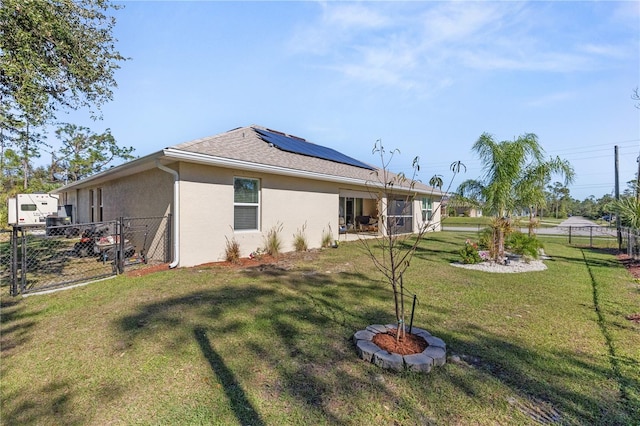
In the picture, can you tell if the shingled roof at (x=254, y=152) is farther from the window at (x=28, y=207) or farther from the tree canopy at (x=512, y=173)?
the window at (x=28, y=207)

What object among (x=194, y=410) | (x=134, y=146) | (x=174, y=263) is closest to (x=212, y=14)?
(x=174, y=263)

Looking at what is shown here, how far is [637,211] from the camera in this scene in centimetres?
855

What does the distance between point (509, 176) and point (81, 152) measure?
39.9 meters

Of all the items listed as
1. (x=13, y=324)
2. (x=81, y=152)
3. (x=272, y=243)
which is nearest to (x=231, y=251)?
(x=272, y=243)

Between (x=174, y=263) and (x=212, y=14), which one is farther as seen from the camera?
(x=212, y=14)

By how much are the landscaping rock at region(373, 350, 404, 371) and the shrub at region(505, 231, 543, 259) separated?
7.63 meters

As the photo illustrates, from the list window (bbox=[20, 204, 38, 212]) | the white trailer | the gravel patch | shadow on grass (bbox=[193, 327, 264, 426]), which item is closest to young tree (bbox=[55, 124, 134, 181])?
the white trailer

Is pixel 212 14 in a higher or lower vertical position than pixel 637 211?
higher

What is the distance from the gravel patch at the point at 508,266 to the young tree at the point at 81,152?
38.5 m

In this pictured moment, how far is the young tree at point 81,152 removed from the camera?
31703mm

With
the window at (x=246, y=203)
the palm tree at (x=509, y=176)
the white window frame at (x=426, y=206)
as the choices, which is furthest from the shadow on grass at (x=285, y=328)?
the white window frame at (x=426, y=206)

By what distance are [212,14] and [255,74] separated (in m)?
3.67

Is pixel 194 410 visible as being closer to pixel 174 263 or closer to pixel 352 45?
pixel 174 263

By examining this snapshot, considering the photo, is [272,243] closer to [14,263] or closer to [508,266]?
[14,263]
